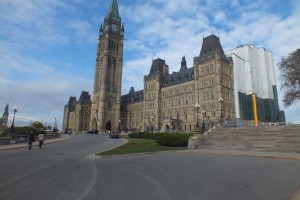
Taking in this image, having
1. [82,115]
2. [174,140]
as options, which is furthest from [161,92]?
[174,140]

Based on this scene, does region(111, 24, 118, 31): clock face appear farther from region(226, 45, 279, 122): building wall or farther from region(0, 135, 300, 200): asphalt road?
region(0, 135, 300, 200): asphalt road

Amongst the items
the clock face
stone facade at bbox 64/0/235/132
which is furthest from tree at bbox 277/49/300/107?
the clock face

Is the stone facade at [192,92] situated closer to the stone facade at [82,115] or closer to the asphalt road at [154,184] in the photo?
the stone facade at [82,115]

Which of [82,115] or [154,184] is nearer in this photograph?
[154,184]

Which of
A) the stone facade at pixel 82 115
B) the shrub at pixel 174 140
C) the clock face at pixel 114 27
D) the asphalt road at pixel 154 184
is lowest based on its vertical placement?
the asphalt road at pixel 154 184

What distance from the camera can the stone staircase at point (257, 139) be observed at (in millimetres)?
19844

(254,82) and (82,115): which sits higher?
(254,82)

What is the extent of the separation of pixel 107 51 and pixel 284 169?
97.5 m

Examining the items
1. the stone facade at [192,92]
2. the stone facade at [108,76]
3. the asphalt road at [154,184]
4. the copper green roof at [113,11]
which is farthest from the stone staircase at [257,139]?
the copper green roof at [113,11]

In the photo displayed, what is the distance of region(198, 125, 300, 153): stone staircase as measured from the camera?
19.8 m

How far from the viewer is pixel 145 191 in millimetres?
6961

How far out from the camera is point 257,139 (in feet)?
75.2

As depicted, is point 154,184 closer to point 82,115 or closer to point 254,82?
point 254,82

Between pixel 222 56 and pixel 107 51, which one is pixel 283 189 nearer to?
pixel 222 56
